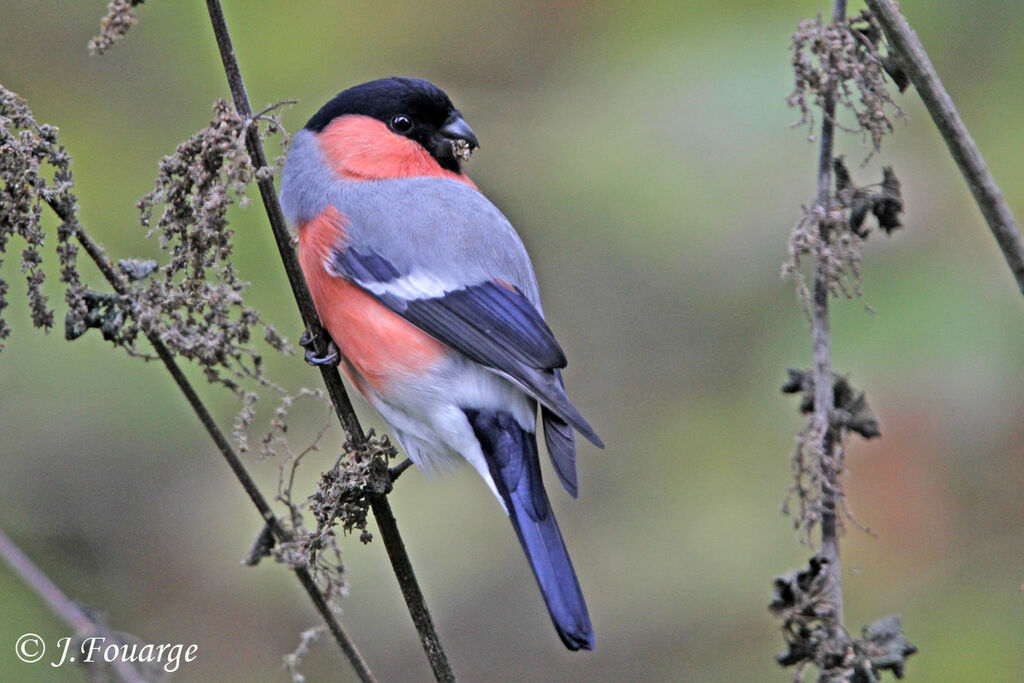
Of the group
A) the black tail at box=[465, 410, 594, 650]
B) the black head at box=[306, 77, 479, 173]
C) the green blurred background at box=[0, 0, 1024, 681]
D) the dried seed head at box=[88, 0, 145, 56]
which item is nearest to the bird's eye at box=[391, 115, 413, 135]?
the black head at box=[306, 77, 479, 173]

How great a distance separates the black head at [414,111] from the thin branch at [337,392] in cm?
98

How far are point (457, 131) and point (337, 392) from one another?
3.56 ft

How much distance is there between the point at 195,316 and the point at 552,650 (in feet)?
6.79

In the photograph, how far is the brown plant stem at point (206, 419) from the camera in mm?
1427

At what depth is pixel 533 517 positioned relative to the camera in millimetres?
2049

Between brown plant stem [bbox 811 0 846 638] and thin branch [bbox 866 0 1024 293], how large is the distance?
1.08 feet

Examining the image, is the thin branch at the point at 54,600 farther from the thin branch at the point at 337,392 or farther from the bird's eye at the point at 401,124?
the bird's eye at the point at 401,124

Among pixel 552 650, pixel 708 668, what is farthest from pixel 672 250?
pixel 552 650

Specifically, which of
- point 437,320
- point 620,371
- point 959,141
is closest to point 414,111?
point 437,320

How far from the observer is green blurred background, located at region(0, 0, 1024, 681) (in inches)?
101

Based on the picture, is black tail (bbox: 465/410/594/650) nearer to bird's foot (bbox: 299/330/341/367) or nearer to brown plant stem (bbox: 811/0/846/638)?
bird's foot (bbox: 299/330/341/367)

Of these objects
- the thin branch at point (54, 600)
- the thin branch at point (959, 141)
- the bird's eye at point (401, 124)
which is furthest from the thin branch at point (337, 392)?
the bird's eye at point (401, 124)

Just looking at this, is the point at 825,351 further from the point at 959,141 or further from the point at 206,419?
the point at 206,419

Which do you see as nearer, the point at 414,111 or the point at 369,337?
the point at 369,337
